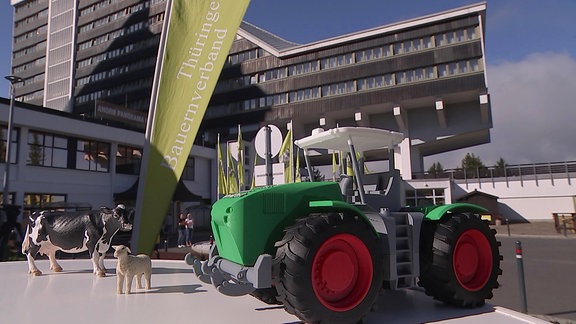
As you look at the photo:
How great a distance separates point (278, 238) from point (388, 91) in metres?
35.3

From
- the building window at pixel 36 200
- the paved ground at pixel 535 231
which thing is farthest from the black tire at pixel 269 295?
the building window at pixel 36 200

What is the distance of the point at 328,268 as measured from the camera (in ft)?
13.1

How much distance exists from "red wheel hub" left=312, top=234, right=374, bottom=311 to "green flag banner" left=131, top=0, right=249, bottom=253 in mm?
5358

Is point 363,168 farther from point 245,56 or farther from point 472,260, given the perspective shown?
point 245,56

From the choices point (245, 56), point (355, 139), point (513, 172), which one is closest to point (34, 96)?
point (245, 56)

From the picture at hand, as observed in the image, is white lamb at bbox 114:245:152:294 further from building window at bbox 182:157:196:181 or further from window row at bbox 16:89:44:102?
window row at bbox 16:89:44:102

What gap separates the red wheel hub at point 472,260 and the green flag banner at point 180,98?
5.96 meters

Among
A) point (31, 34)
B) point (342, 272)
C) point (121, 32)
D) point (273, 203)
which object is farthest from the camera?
point (31, 34)

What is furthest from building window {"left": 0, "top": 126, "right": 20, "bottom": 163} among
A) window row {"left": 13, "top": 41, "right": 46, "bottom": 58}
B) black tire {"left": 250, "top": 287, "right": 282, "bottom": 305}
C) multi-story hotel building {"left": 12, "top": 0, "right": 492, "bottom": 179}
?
window row {"left": 13, "top": 41, "right": 46, "bottom": 58}

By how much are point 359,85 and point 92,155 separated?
25555 mm

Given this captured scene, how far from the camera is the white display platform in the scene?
14.3 feet

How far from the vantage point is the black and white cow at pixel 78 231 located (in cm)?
722

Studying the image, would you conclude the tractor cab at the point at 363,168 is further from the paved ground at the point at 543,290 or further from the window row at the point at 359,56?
the window row at the point at 359,56

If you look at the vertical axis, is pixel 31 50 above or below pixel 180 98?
above
